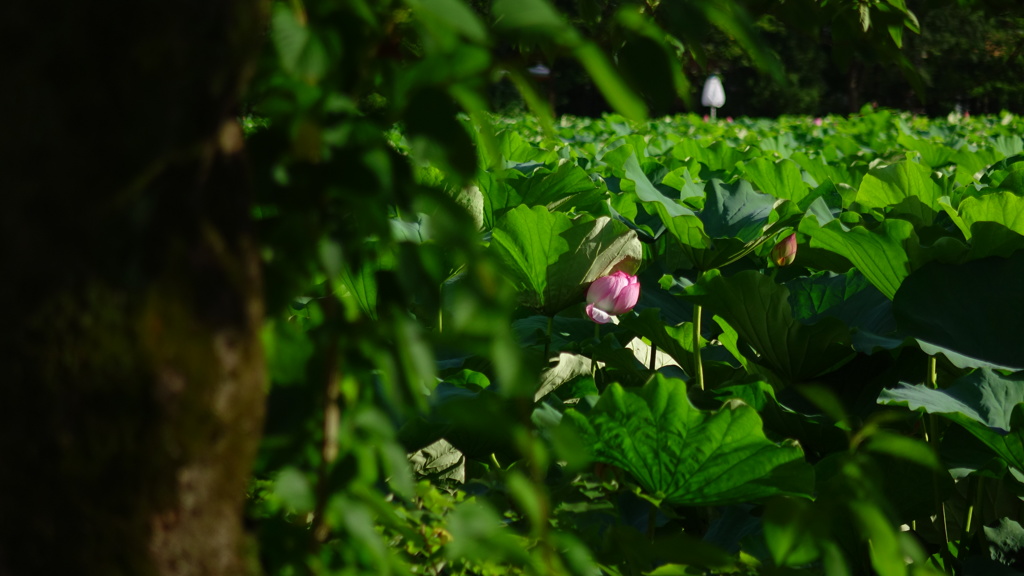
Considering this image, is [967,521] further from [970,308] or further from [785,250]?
[785,250]

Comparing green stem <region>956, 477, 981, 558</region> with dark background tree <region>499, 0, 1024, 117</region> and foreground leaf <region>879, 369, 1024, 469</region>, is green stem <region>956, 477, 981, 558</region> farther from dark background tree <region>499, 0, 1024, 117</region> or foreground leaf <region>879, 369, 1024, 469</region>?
dark background tree <region>499, 0, 1024, 117</region>

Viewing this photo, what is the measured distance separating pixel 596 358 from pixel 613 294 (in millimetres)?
117

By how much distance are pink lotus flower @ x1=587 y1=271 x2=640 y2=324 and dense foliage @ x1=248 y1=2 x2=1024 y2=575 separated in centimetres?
6

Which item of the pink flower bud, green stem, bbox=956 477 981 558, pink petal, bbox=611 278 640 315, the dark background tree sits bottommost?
the dark background tree

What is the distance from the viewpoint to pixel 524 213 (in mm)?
1704

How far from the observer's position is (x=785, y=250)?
6.51ft

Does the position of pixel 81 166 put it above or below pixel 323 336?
above

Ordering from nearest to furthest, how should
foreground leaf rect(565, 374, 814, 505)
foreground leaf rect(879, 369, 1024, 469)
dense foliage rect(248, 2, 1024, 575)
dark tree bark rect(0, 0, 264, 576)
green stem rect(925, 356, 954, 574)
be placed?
dark tree bark rect(0, 0, 264, 576) → dense foliage rect(248, 2, 1024, 575) → foreground leaf rect(565, 374, 814, 505) → foreground leaf rect(879, 369, 1024, 469) → green stem rect(925, 356, 954, 574)

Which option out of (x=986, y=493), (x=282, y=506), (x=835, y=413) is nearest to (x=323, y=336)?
(x=282, y=506)

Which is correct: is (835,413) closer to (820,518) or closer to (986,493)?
(820,518)

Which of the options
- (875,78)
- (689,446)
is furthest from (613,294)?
(875,78)

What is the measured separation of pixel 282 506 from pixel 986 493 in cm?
150

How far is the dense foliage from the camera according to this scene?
655 millimetres

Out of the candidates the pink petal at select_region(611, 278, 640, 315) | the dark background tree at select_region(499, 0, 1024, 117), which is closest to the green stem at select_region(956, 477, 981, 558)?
the pink petal at select_region(611, 278, 640, 315)
